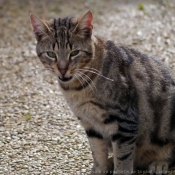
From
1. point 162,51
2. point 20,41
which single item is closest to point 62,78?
point 162,51

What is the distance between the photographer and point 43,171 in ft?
12.9

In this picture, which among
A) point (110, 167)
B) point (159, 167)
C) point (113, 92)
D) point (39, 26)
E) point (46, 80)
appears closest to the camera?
point (113, 92)

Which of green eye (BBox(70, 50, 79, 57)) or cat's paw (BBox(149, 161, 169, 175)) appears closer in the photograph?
green eye (BBox(70, 50, 79, 57))

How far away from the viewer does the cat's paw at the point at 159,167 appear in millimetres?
3688

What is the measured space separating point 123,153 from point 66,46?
0.98 m

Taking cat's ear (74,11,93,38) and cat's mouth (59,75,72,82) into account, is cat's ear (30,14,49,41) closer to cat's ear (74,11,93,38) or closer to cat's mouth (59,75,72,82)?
cat's ear (74,11,93,38)

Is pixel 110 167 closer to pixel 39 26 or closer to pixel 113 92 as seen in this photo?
pixel 113 92

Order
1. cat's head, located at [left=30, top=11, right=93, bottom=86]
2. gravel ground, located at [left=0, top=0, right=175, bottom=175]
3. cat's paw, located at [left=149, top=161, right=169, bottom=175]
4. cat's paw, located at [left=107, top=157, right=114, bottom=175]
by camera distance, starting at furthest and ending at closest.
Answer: gravel ground, located at [left=0, top=0, right=175, bottom=175], cat's paw, located at [left=107, top=157, right=114, bottom=175], cat's paw, located at [left=149, top=161, right=169, bottom=175], cat's head, located at [left=30, top=11, right=93, bottom=86]

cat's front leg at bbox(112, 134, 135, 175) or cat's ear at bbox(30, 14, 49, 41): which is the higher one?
cat's ear at bbox(30, 14, 49, 41)

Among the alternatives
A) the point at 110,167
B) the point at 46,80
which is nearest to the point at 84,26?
the point at 110,167

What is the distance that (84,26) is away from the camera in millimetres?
3506

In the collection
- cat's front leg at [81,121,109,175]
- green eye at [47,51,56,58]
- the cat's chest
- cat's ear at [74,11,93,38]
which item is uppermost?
cat's ear at [74,11,93,38]

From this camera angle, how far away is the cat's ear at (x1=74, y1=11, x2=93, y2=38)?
11.4 ft

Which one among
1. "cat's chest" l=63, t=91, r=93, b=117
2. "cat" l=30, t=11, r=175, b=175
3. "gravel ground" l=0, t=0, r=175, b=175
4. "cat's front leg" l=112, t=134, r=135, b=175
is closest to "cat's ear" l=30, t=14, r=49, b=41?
"cat" l=30, t=11, r=175, b=175
